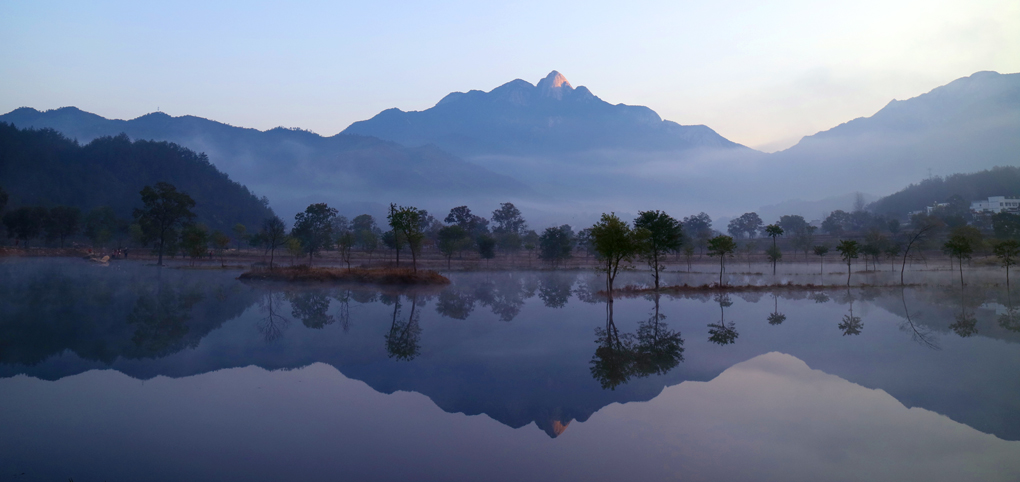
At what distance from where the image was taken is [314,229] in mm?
89312

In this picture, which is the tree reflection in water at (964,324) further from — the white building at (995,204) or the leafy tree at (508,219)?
the white building at (995,204)

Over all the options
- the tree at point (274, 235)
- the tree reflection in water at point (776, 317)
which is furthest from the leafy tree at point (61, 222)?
the tree reflection in water at point (776, 317)

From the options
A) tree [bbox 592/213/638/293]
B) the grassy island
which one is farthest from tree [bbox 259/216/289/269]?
tree [bbox 592/213/638/293]

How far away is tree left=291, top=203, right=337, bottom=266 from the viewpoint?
83.4m

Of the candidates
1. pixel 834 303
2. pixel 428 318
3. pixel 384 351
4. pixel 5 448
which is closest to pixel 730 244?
pixel 834 303

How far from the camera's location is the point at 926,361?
54.7ft

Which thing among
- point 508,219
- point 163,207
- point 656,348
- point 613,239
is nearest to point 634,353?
point 656,348

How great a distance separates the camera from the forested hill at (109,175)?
13938cm

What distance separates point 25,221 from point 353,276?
7701cm

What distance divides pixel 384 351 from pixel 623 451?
10311mm

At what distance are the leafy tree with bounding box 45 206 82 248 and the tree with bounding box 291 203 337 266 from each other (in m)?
38.2

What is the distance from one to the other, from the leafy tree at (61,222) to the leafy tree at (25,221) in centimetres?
103

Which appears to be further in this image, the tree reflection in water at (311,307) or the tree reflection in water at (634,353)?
the tree reflection in water at (311,307)

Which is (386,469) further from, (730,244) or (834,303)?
(730,244)
